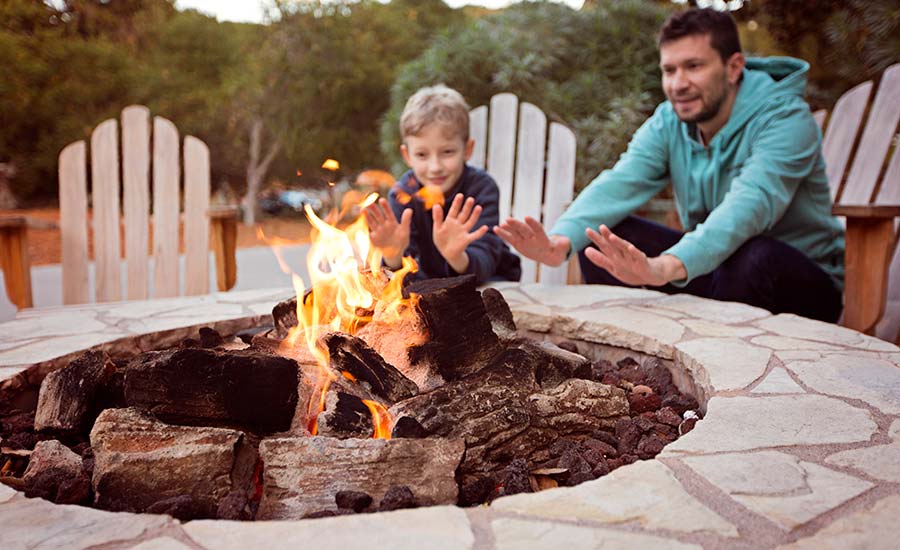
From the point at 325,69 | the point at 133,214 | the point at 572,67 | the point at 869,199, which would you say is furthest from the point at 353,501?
the point at 325,69

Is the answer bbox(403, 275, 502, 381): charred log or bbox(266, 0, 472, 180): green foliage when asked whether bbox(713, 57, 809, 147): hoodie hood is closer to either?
bbox(403, 275, 502, 381): charred log

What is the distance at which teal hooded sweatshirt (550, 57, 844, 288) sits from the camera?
9.39 ft

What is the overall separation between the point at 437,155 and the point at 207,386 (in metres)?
2.21

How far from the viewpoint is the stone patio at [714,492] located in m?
1.10

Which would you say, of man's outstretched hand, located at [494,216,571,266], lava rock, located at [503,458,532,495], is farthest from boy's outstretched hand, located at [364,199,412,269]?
lava rock, located at [503,458,532,495]

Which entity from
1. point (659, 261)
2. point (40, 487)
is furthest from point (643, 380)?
point (40, 487)

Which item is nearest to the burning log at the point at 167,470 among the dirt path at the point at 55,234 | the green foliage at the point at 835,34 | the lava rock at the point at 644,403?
the lava rock at the point at 644,403

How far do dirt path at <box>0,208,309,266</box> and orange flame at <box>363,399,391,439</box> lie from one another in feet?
15.4

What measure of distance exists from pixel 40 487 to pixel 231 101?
1286 cm

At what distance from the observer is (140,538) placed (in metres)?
1.11

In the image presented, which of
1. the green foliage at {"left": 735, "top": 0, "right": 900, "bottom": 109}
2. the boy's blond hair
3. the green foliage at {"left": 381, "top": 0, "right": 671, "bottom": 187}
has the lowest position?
the boy's blond hair

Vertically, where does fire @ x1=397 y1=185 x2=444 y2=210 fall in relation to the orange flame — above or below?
above

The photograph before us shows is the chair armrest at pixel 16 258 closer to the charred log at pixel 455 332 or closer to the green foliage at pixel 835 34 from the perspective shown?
the charred log at pixel 455 332

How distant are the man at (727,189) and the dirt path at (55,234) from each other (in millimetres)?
3812
